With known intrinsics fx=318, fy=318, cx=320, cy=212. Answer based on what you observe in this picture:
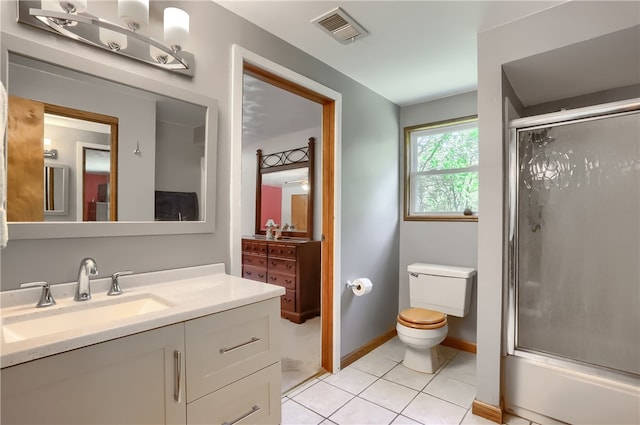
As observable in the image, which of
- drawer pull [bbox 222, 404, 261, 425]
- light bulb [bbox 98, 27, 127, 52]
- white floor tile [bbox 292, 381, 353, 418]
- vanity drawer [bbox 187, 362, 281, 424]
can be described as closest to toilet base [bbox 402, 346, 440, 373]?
white floor tile [bbox 292, 381, 353, 418]

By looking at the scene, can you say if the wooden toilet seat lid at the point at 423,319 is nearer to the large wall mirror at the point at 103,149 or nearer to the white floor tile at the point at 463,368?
the white floor tile at the point at 463,368

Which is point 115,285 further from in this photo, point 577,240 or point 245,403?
point 577,240

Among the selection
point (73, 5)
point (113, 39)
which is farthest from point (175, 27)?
point (73, 5)

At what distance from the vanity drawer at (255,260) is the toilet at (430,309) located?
1808mm

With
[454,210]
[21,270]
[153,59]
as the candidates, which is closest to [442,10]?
[153,59]

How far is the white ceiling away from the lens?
172cm

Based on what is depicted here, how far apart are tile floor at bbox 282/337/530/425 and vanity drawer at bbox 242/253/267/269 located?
1699mm

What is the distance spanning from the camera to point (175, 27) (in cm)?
140

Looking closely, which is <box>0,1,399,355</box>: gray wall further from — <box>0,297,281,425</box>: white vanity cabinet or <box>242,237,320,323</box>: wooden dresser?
<box>242,237,320,323</box>: wooden dresser

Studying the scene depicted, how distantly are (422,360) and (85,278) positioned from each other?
2292 millimetres

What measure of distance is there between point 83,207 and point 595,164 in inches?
103

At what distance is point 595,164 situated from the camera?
72.3 inches

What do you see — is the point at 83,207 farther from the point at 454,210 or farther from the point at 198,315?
the point at 454,210

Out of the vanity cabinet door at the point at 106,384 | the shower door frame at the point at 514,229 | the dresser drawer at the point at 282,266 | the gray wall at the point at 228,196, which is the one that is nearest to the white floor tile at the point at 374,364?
the gray wall at the point at 228,196
